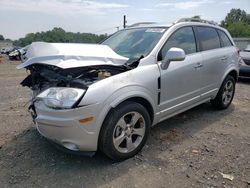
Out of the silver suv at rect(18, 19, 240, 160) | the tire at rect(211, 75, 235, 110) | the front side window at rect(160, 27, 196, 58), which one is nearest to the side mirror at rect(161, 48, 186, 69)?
the silver suv at rect(18, 19, 240, 160)

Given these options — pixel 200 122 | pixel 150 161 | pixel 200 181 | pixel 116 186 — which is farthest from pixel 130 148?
pixel 200 122

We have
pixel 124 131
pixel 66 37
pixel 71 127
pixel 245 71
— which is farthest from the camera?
pixel 66 37

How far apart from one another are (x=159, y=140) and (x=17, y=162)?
2.01 meters

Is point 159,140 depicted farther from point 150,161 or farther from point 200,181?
point 200,181

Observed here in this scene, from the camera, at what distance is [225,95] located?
5703mm

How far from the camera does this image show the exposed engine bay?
10.6 feet

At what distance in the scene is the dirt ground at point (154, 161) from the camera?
3.18 metres

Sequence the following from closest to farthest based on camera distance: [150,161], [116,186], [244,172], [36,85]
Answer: [116,186], [244,172], [150,161], [36,85]

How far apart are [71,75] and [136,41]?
143 cm

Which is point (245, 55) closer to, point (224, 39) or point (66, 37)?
point (224, 39)

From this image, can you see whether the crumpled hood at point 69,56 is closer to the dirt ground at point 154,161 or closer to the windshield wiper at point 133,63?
the windshield wiper at point 133,63

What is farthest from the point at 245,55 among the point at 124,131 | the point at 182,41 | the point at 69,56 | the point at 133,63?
the point at 69,56

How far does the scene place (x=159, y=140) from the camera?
13.9 ft

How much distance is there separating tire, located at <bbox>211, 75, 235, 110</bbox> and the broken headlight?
334 cm
